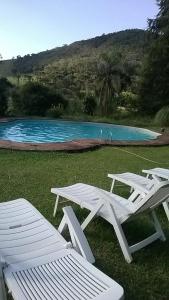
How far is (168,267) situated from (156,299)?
0.57 metres

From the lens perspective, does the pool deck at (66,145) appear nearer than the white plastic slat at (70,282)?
No

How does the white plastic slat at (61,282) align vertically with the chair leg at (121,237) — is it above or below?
above

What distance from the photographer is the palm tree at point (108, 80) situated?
23.0 m

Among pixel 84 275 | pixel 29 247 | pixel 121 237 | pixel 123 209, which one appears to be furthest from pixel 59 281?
pixel 123 209

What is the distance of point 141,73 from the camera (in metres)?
23.2

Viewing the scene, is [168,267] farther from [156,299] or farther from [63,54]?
[63,54]

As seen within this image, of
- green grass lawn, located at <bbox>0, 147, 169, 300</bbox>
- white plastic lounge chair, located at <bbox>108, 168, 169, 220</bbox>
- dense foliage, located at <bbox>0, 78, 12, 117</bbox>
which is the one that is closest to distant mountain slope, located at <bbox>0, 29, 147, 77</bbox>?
dense foliage, located at <bbox>0, 78, 12, 117</bbox>

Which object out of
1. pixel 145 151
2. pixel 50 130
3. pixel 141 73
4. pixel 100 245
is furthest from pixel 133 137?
pixel 100 245

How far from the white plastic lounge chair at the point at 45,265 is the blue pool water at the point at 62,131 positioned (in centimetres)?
1292

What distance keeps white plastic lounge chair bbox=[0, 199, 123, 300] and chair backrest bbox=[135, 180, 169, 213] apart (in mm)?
808

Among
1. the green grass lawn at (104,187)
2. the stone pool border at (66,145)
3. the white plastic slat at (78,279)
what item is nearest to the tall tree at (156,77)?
the stone pool border at (66,145)

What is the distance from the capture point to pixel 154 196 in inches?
133

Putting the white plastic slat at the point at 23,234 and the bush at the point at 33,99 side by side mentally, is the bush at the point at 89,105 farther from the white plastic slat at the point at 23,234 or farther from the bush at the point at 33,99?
the white plastic slat at the point at 23,234

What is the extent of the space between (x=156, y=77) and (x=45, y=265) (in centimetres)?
2155
